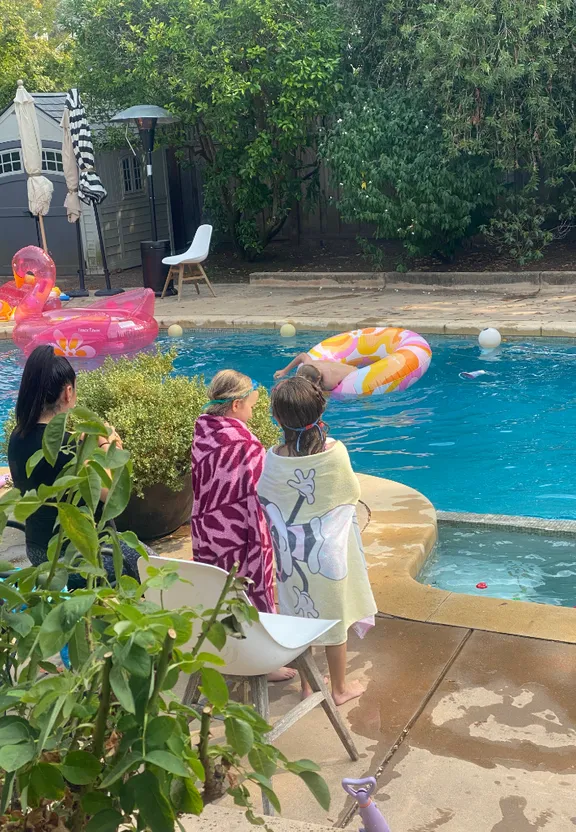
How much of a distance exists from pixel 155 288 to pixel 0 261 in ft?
14.9

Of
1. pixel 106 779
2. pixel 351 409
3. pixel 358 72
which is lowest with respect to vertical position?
pixel 351 409

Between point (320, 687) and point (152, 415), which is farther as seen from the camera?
point (152, 415)

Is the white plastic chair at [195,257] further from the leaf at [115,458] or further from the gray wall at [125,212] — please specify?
the leaf at [115,458]

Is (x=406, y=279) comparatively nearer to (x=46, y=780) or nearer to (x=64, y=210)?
(x=64, y=210)

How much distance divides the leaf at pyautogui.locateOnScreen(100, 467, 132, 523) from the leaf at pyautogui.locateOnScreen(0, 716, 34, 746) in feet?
0.76

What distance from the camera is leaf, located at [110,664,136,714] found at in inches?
34.1

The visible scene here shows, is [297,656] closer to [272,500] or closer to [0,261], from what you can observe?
[272,500]

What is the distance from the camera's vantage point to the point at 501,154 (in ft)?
43.1

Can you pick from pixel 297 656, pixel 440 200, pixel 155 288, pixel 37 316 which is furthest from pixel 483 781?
pixel 155 288

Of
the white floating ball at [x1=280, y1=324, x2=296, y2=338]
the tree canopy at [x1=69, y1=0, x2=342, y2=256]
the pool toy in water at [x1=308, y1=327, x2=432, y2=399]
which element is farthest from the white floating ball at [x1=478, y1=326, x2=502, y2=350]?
the tree canopy at [x1=69, y1=0, x2=342, y2=256]

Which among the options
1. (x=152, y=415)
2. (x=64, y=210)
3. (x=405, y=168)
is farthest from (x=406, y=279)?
(x=152, y=415)

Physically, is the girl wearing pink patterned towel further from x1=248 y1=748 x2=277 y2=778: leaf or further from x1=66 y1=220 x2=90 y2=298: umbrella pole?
x1=66 y1=220 x2=90 y2=298: umbrella pole

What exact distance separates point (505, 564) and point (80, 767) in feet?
14.2

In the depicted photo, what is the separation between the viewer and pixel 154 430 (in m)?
4.68
